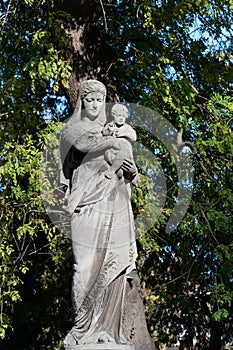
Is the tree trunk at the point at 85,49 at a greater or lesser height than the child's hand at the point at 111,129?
greater

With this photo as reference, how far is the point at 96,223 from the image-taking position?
6445mm

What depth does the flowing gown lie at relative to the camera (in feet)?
20.5

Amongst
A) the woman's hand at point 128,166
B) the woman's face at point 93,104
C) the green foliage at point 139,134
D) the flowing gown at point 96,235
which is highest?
the green foliage at point 139,134

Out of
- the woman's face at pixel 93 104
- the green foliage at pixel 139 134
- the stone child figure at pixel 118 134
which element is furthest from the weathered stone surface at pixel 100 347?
the green foliage at pixel 139 134

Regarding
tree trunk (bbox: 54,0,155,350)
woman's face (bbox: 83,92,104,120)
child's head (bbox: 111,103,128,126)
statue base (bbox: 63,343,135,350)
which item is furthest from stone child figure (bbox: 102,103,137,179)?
tree trunk (bbox: 54,0,155,350)

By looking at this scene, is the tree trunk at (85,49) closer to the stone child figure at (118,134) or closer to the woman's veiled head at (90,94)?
the woman's veiled head at (90,94)

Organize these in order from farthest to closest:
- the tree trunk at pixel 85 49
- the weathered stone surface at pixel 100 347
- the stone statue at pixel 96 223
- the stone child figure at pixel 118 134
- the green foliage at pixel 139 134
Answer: the tree trunk at pixel 85 49, the green foliage at pixel 139 134, the stone child figure at pixel 118 134, the stone statue at pixel 96 223, the weathered stone surface at pixel 100 347

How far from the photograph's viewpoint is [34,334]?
15.8 m

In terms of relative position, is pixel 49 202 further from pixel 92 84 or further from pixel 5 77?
pixel 92 84

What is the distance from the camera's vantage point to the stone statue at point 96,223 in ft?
20.5

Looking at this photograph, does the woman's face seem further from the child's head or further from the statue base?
the statue base

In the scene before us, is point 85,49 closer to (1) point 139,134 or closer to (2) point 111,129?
(1) point 139,134

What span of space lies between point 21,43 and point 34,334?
623 centimetres

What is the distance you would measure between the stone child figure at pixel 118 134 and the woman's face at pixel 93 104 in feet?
0.71
